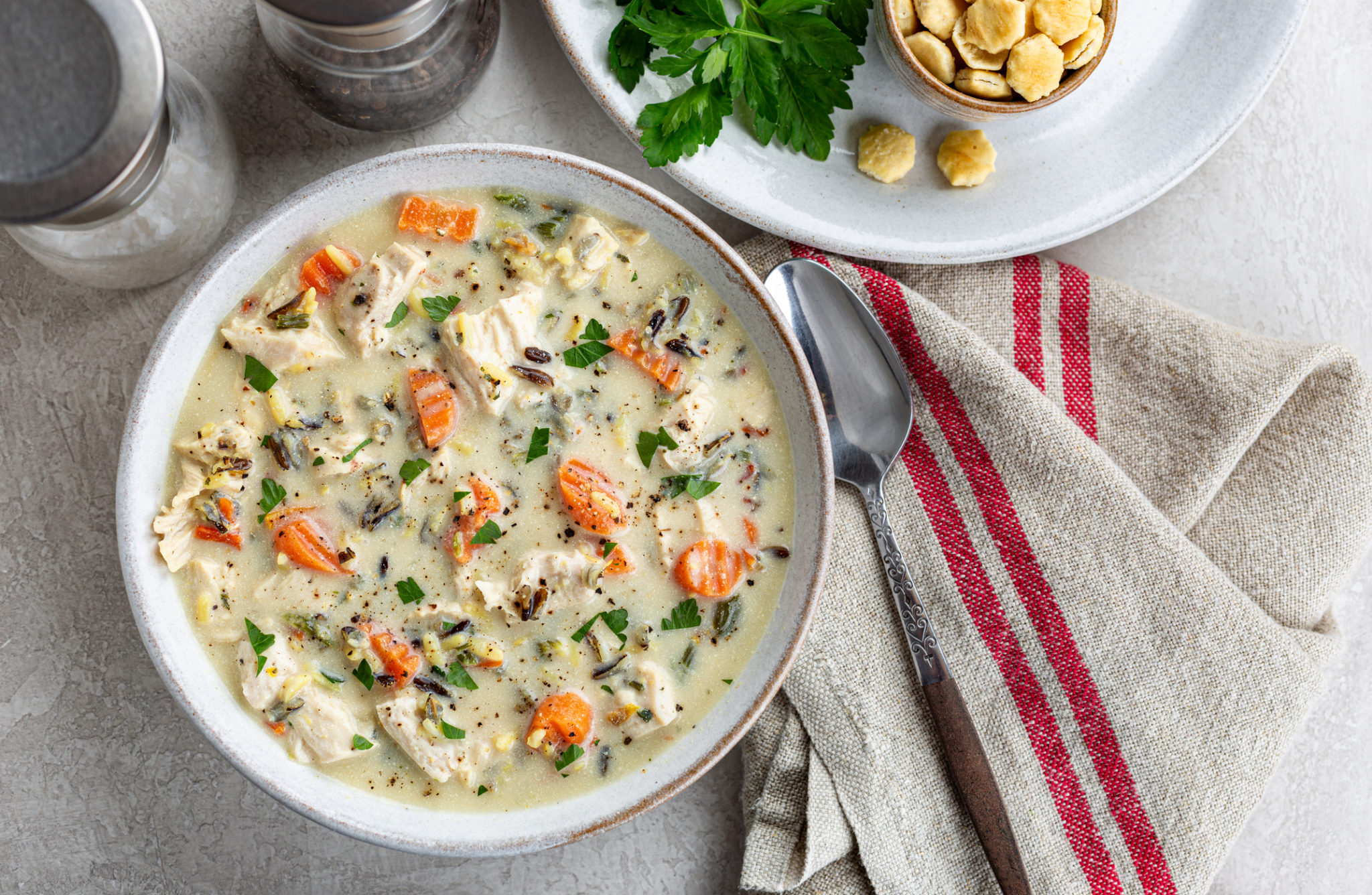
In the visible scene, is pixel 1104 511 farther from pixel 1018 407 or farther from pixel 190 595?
pixel 190 595

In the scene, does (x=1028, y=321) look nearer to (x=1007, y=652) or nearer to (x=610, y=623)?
(x=1007, y=652)

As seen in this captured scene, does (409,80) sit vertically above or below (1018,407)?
above

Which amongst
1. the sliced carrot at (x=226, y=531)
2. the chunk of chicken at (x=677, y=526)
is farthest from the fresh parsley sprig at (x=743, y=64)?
the sliced carrot at (x=226, y=531)

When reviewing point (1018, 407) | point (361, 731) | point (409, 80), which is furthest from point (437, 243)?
point (1018, 407)

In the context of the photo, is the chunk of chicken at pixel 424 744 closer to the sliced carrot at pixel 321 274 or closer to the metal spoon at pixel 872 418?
the sliced carrot at pixel 321 274

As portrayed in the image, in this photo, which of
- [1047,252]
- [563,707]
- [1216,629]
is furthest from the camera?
[1047,252]

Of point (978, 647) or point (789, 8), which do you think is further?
point (978, 647)
